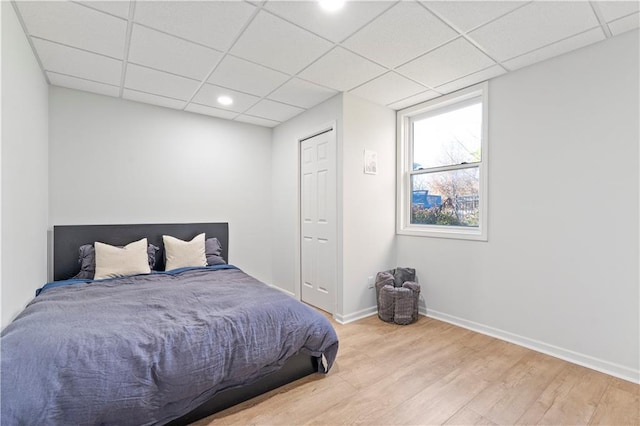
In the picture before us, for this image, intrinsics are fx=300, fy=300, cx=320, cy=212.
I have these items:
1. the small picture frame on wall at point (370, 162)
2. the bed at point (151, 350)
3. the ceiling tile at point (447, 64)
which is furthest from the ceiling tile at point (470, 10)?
the bed at point (151, 350)

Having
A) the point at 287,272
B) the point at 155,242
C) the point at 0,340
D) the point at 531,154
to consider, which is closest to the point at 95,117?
the point at 155,242

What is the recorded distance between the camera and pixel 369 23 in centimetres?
211

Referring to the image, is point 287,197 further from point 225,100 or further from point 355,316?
point 355,316

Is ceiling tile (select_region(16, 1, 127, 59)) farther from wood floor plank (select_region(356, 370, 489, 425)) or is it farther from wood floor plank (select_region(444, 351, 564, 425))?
wood floor plank (select_region(444, 351, 564, 425))

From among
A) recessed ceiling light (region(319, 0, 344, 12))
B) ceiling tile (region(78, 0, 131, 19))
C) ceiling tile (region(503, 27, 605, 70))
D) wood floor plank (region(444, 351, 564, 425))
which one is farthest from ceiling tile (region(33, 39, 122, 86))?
wood floor plank (region(444, 351, 564, 425))

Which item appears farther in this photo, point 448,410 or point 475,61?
point 475,61

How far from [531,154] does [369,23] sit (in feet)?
6.05

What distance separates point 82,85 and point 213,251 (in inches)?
86.9

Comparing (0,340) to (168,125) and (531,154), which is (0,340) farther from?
(531,154)

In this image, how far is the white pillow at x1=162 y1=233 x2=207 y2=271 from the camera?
339 cm

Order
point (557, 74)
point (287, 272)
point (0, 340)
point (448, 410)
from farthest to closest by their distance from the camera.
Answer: point (287, 272) → point (557, 74) → point (448, 410) → point (0, 340)

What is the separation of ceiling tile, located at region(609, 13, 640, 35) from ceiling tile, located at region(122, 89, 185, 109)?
3982 mm

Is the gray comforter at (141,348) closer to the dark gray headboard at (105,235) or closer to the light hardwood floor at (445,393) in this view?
the light hardwood floor at (445,393)

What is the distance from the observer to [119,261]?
299 centimetres
